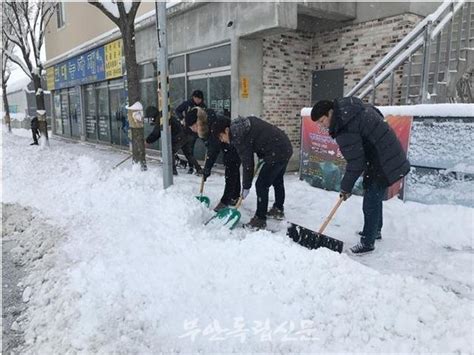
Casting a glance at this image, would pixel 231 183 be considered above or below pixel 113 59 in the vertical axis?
below

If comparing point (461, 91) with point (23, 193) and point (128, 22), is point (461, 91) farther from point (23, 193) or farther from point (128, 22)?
point (23, 193)

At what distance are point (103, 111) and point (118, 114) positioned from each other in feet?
5.48

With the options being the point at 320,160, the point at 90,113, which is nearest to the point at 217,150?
the point at 320,160

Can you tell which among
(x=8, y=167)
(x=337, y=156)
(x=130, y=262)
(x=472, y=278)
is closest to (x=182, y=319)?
(x=130, y=262)

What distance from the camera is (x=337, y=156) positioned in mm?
6559

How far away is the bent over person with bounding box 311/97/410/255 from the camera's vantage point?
3.93 m

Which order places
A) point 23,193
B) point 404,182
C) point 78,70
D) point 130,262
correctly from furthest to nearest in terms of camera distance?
1. point 78,70
2. point 23,193
3. point 404,182
4. point 130,262

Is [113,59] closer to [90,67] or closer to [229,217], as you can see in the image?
[90,67]

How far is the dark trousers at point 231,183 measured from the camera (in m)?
5.74

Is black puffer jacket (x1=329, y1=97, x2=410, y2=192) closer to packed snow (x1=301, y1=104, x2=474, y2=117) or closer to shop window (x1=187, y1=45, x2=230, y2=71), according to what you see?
packed snow (x1=301, y1=104, x2=474, y2=117)

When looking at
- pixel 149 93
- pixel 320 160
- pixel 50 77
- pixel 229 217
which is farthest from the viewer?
pixel 50 77

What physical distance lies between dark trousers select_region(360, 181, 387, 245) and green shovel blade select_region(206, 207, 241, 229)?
144cm

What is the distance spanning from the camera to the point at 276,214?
5.55 m

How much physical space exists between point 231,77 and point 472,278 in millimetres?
6136
